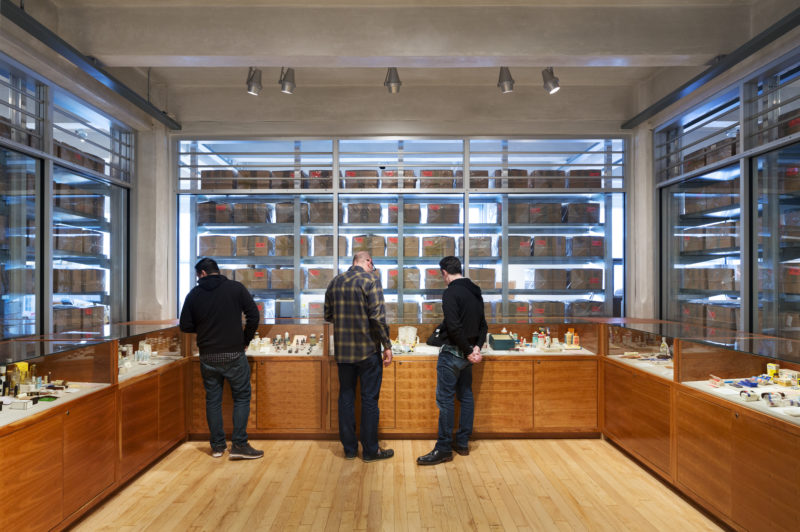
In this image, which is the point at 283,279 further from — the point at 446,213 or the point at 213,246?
the point at 446,213

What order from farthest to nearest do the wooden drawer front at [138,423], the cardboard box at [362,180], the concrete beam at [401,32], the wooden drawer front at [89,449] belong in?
the cardboard box at [362,180], the concrete beam at [401,32], the wooden drawer front at [138,423], the wooden drawer front at [89,449]

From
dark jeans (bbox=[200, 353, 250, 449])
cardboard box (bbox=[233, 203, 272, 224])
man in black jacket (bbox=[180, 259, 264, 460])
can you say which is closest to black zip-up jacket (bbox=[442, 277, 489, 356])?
man in black jacket (bbox=[180, 259, 264, 460])

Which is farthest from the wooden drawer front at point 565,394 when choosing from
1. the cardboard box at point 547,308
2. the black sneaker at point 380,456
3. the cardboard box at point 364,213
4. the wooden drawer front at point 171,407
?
the wooden drawer front at point 171,407

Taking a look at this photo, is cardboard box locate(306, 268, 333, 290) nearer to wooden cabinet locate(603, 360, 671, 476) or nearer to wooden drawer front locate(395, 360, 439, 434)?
wooden drawer front locate(395, 360, 439, 434)

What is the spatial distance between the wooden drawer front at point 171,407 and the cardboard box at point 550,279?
4241 mm

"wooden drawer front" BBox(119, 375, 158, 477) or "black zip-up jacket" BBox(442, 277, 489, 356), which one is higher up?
"black zip-up jacket" BBox(442, 277, 489, 356)

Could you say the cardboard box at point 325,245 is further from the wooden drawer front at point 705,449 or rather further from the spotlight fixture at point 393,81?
the wooden drawer front at point 705,449

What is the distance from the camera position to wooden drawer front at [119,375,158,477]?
351cm

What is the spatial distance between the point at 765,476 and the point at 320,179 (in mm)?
5179

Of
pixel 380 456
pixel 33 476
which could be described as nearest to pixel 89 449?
pixel 33 476

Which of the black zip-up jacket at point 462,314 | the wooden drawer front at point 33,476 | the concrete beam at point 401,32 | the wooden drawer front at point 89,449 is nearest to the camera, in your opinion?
the wooden drawer front at point 33,476

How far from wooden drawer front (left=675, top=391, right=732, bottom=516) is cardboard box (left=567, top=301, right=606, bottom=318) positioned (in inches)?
117

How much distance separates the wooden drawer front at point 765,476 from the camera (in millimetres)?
2398

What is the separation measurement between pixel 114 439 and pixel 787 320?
519 cm
